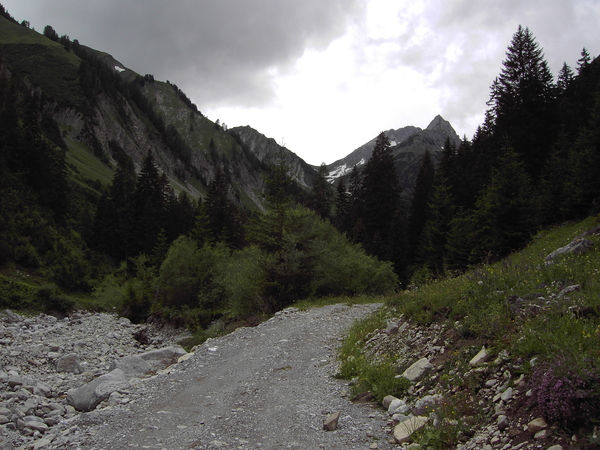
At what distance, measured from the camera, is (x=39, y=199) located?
5134 cm

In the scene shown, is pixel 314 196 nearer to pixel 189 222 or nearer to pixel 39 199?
pixel 189 222

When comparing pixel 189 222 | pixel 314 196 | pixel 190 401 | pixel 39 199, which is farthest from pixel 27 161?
pixel 190 401

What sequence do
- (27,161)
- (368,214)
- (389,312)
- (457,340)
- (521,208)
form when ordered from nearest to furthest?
1. (457,340)
2. (389,312)
3. (521,208)
4. (27,161)
5. (368,214)

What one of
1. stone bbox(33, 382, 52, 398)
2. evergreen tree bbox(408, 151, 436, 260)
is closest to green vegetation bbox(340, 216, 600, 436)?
stone bbox(33, 382, 52, 398)

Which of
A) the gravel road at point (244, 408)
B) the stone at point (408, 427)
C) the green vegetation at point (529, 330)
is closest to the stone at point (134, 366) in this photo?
the gravel road at point (244, 408)

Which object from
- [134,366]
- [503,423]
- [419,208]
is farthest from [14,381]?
[419,208]

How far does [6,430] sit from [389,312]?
10406mm

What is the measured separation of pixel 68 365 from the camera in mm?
15992

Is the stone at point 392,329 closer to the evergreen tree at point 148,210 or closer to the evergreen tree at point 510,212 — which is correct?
the evergreen tree at point 510,212

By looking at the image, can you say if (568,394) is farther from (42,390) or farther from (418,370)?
(42,390)

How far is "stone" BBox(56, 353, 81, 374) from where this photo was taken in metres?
15.7

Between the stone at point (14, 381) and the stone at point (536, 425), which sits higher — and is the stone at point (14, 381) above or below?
below

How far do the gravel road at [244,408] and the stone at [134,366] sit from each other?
2.27 meters

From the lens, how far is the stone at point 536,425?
13.4 ft
